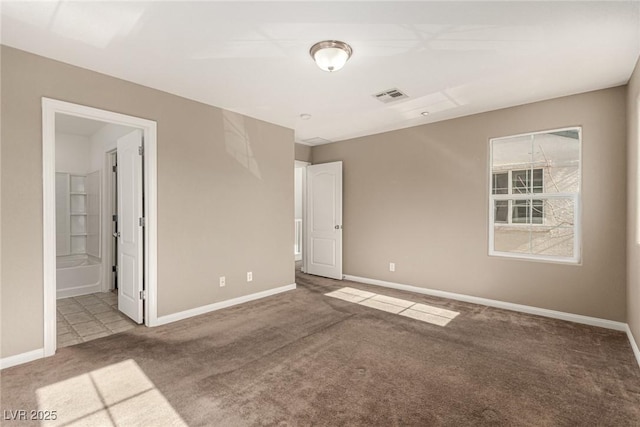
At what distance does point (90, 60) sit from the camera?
8.93 feet

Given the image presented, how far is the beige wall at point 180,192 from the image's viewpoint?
98.9 inches

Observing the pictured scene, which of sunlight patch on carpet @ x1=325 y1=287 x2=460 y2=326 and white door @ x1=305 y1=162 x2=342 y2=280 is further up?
white door @ x1=305 y1=162 x2=342 y2=280

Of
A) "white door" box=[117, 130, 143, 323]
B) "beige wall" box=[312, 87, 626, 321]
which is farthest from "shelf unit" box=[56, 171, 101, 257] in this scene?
"beige wall" box=[312, 87, 626, 321]

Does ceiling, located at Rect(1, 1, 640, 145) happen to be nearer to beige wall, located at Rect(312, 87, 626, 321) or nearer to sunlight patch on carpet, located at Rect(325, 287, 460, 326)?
beige wall, located at Rect(312, 87, 626, 321)

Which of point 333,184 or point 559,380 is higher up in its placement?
point 333,184

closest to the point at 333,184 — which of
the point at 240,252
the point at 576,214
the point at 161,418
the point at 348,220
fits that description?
the point at 348,220

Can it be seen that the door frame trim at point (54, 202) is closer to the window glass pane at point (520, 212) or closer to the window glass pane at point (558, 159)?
the window glass pane at point (520, 212)

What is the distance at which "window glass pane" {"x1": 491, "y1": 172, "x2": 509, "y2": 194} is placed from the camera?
160 inches

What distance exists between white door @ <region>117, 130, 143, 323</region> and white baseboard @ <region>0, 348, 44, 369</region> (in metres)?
0.86

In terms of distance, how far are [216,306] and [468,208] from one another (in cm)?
360

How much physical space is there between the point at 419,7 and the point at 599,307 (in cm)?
365

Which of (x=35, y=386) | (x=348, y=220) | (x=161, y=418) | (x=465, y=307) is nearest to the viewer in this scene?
(x=161, y=418)

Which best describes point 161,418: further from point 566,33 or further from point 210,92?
Result: point 566,33

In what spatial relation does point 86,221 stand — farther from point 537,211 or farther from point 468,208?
point 537,211
